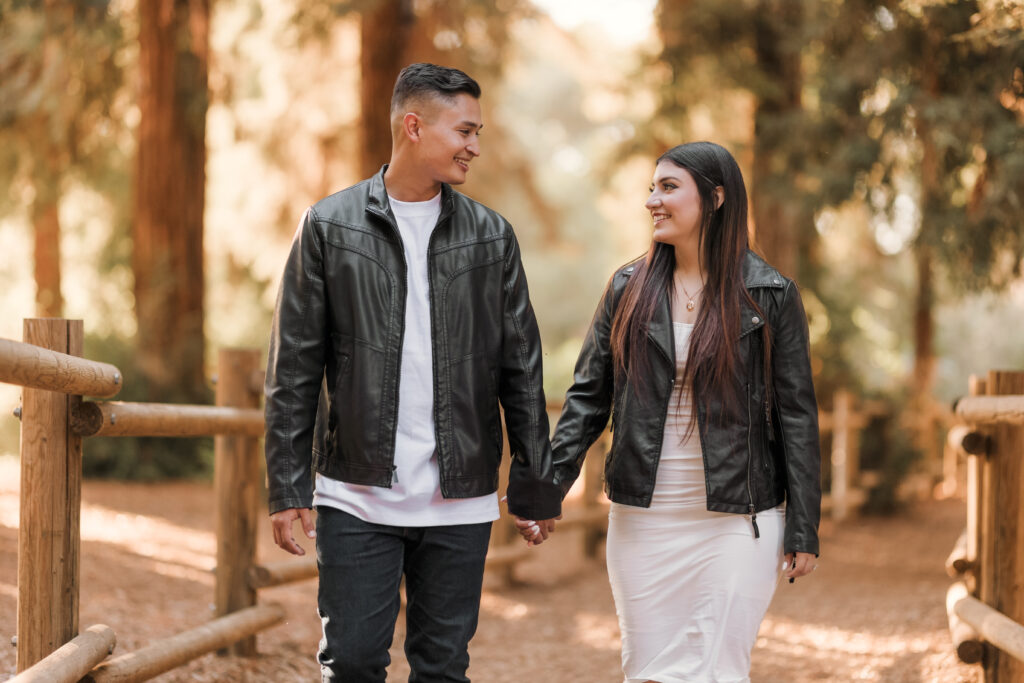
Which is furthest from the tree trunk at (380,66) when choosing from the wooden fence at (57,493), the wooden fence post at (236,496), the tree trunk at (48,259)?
the wooden fence at (57,493)

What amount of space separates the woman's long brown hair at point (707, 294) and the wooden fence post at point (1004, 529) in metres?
1.68

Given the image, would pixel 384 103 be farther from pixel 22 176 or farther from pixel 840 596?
pixel 840 596

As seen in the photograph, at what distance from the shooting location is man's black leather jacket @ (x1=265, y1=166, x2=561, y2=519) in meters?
2.96

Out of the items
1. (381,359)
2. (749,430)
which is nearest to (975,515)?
(749,430)

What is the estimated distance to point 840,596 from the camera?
8375 millimetres

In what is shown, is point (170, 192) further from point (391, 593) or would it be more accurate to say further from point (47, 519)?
point (391, 593)

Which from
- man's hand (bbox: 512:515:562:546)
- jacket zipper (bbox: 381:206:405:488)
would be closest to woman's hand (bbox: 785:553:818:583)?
man's hand (bbox: 512:515:562:546)

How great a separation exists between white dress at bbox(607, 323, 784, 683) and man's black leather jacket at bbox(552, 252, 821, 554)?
0.05 metres

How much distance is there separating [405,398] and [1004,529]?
2862mm

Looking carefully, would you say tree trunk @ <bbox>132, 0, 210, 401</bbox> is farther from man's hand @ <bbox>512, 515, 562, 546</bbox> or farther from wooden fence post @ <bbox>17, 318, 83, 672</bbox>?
man's hand @ <bbox>512, 515, 562, 546</bbox>

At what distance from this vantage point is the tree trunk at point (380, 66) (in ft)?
35.3

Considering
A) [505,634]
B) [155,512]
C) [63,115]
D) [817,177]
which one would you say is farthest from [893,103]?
[63,115]

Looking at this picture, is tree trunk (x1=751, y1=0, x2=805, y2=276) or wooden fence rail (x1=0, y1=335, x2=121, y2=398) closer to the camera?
wooden fence rail (x1=0, y1=335, x2=121, y2=398)

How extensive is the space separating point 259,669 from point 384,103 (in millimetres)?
6946
